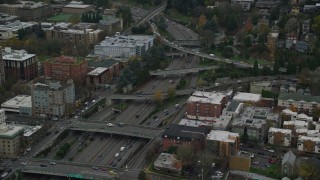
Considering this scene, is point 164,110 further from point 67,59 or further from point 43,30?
point 43,30

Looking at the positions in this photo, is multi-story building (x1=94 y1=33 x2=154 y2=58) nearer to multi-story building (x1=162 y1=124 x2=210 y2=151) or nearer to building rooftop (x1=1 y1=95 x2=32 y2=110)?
building rooftop (x1=1 y1=95 x2=32 y2=110)

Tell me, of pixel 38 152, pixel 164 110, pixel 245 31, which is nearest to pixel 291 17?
pixel 245 31

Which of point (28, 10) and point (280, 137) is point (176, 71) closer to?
point (280, 137)

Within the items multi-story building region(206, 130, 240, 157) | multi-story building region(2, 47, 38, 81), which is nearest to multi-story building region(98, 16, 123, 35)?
multi-story building region(2, 47, 38, 81)

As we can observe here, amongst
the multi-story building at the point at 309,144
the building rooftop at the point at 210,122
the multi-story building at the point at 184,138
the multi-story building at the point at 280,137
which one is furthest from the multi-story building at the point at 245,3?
the multi-story building at the point at 184,138

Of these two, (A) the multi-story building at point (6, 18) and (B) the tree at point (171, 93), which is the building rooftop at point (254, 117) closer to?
(B) the tree at point (171, 93)

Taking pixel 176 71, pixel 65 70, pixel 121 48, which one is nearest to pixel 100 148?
pixel 65 70
